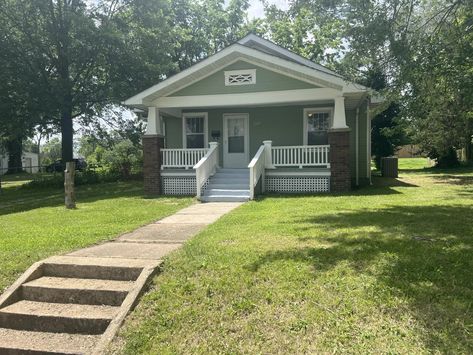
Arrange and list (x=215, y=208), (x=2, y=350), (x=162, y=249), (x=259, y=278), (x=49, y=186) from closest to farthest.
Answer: (x=2, y=350) → (x=259, y=278) → (x=162, y=249) → (x=215, y=208) → (x=49, y=186)

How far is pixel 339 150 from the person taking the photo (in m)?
12.5

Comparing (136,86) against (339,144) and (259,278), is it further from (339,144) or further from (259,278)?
(259,278)

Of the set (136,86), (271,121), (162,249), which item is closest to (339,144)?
(271,121)

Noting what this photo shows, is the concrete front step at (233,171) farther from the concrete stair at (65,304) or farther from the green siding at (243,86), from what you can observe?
the concrete stair at (65,304)

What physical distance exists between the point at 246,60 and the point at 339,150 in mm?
4117

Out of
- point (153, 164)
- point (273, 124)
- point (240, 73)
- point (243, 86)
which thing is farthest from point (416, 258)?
point (273, 124)

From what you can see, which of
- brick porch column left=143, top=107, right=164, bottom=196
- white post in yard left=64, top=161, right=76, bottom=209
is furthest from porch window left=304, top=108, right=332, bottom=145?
white post in yard left=64, top=161, right=76, bottom=209

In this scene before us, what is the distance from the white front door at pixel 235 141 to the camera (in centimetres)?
1536

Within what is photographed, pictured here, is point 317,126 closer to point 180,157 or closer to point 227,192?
point 227,192

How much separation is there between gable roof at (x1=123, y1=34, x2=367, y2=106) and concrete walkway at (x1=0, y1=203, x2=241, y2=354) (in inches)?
317

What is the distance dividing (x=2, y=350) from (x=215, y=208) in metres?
6.49

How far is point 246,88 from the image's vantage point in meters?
13.2

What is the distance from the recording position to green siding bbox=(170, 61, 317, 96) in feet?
42.2

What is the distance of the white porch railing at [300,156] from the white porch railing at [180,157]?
2.41 m
